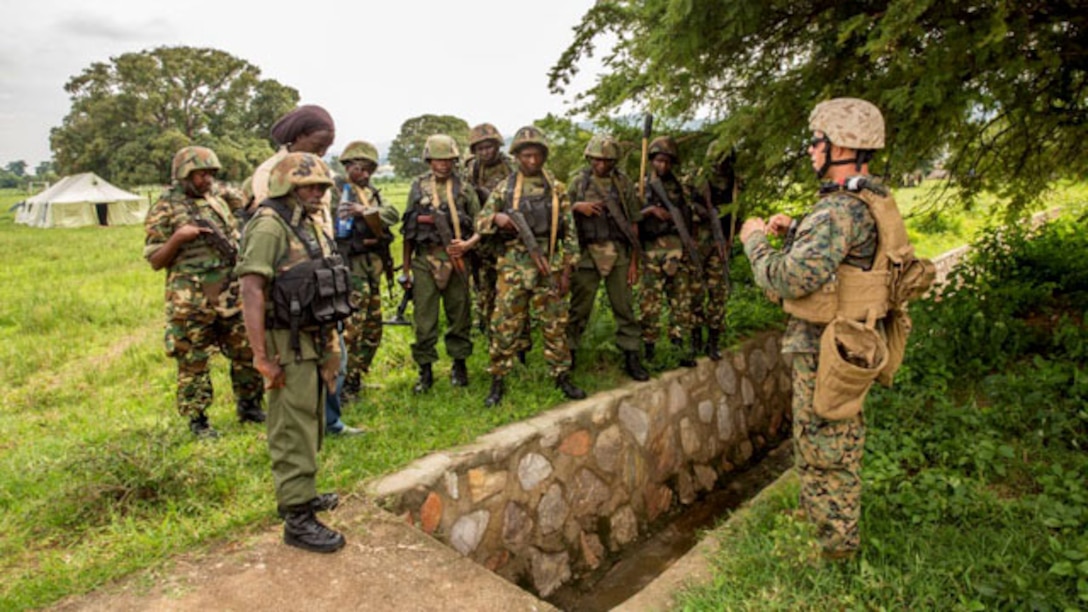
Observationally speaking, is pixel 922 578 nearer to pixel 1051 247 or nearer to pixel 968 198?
pixel 968 198

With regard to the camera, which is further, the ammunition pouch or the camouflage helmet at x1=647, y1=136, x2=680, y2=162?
the camouflage helmet at x1=647, y1=136, x2=680, y2=162

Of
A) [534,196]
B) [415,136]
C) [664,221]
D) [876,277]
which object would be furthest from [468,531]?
[415,136]

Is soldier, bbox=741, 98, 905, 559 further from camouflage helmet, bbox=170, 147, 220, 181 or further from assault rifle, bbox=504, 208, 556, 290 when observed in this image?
camouflage helmet, bbox=170, 147, 220, 181

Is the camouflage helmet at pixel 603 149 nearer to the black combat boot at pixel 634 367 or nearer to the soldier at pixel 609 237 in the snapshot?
the soldier at pixel 609 237

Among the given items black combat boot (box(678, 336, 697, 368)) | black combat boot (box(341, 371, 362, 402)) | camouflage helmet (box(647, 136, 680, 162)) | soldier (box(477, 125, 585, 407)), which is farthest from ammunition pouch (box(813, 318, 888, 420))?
black combat boot (box(341, 371, 362, 402))

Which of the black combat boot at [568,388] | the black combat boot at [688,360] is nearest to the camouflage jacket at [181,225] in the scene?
the black combat boot at [568,388]

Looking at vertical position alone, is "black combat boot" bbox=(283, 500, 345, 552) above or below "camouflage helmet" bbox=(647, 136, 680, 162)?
below

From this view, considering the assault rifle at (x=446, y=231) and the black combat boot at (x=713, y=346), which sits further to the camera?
the black combat boot at (x=713, y=346)

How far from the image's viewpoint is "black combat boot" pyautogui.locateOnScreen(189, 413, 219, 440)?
4449 millimetres

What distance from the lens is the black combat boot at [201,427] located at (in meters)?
4.45

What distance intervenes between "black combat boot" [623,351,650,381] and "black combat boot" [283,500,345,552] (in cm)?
286

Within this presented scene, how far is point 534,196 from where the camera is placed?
493 centimetres

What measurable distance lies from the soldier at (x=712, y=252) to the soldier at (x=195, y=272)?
144 inches

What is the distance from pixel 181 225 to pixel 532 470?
9.17ft
